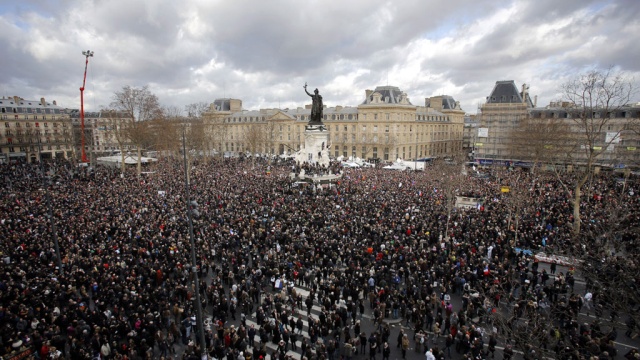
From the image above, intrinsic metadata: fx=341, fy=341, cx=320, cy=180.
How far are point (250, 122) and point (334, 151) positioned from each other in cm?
2216

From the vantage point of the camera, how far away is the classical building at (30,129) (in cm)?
7106

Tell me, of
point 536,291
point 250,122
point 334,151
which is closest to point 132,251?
point 536,291

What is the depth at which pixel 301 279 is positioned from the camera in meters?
15.9

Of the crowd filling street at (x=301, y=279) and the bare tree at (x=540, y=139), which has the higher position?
the bare tree at (x=540, y=139)

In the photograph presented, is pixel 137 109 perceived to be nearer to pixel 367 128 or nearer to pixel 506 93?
A: pixel 367 128

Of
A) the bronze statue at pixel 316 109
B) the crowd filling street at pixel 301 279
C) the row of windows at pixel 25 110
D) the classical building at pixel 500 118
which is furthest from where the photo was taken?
the row of windows at pixel 25 110

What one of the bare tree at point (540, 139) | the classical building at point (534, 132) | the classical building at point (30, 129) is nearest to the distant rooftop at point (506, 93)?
the classical building at point (534, 132)

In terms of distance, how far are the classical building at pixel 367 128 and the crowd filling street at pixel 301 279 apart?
35.6 metres

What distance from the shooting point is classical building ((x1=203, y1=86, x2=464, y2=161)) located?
67.8 meters

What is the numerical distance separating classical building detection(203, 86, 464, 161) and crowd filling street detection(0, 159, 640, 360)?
3559 cm

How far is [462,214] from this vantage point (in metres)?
24.4

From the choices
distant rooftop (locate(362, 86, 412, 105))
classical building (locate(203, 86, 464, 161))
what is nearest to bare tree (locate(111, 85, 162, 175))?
classical building (locate(203, 86, 464, 161))

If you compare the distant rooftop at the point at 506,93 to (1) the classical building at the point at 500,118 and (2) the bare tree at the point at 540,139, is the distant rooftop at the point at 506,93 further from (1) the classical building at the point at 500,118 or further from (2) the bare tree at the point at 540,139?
(2) the bare tree at the point at 540,139

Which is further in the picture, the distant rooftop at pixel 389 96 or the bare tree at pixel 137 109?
the distant rooftop at pixel 389 96
